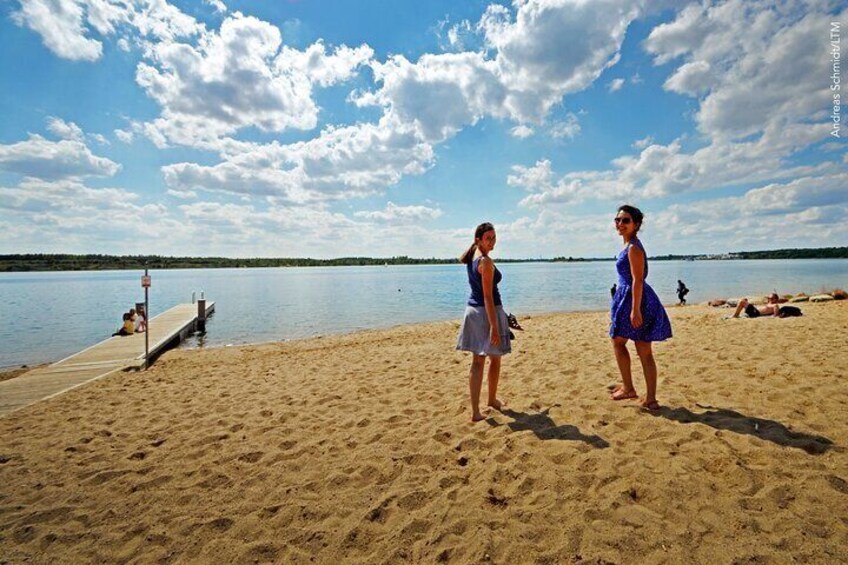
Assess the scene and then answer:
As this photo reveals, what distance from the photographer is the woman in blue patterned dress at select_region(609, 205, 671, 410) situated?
4.45 metres

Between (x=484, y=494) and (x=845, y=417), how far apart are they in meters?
4.05

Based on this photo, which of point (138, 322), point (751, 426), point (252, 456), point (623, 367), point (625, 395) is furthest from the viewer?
point (138, 322)

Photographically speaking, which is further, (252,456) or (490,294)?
(490,294)

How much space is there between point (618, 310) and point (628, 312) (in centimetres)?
12

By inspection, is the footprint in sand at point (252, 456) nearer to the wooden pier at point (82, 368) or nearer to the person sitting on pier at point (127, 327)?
the wooden pier at point (82, 368)

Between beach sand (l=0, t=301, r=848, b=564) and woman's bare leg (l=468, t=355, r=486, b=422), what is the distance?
19 centimetres

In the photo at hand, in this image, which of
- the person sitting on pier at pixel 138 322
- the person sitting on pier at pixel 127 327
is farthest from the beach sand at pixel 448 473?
the person sitting on pier at pixel 138 322

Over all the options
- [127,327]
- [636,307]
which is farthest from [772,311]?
[127,327]

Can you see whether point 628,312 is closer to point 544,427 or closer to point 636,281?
point 636,281

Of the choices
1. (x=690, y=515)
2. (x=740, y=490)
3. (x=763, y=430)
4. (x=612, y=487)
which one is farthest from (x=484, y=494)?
(x=763, y=430)

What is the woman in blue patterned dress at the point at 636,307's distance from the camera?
4445 mm

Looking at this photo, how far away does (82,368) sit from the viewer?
389 inches

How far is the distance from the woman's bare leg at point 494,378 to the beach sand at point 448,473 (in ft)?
0.94

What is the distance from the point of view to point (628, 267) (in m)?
4.70
